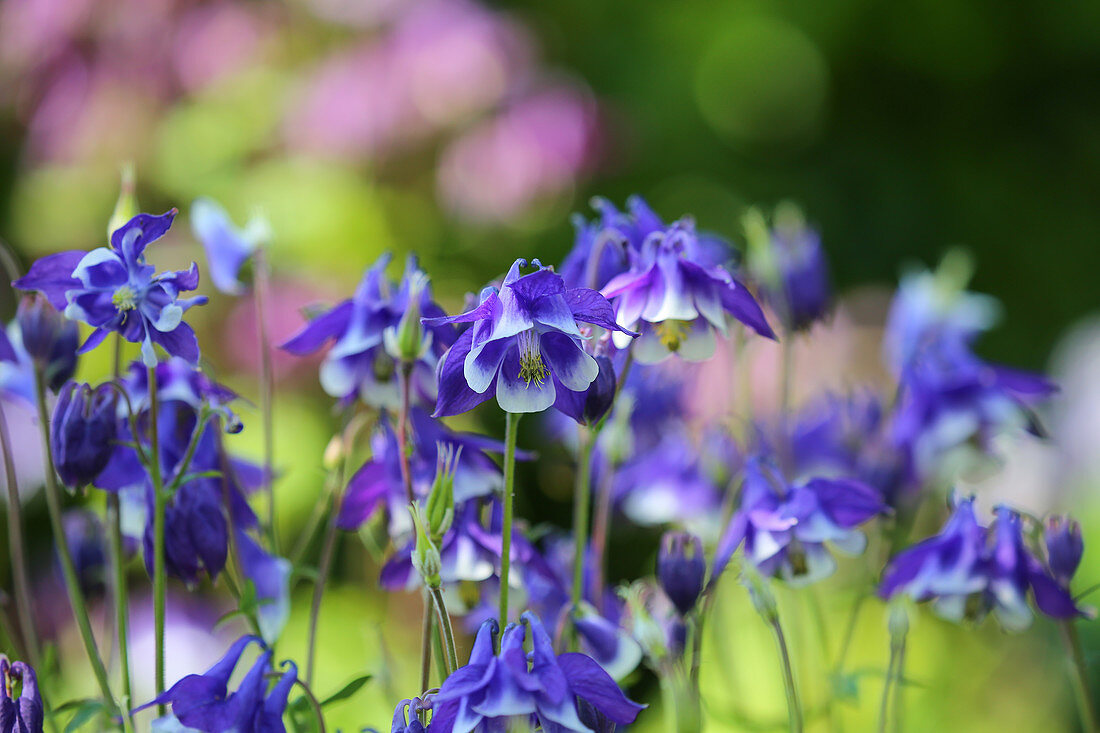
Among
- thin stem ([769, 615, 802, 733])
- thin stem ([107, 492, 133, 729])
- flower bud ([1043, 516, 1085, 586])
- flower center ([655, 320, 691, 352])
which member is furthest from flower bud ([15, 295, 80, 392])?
flower bud ([1043, 516, 1085, 586])

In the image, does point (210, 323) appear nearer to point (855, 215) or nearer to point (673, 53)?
point (673, 53)

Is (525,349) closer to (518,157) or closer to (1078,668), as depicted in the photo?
(1078,668)

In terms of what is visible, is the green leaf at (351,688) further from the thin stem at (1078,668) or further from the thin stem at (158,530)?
the thin stem at (1078,668)

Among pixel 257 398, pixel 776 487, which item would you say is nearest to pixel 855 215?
pixel 257 398

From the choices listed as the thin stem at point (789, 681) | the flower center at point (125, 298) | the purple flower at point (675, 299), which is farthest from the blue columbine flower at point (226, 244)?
the thin stem at point (789, 681)

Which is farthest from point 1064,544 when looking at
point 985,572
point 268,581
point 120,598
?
point 120,598
